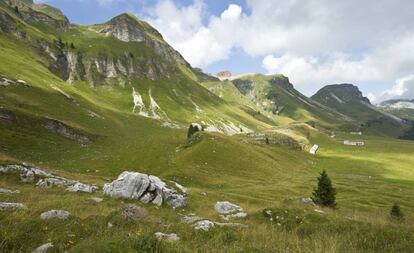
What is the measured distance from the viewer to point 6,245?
10008 mm

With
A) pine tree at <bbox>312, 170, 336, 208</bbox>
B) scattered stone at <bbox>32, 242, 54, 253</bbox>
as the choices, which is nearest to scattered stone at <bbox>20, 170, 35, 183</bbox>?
A: scattered stone at <bbox>32, 242, 54, 253</bbox>

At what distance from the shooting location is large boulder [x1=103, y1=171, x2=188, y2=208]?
29.5m

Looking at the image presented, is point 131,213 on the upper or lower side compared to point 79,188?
upper

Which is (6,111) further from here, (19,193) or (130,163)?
(19,193)

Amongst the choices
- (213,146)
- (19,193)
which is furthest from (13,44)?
(19,193)

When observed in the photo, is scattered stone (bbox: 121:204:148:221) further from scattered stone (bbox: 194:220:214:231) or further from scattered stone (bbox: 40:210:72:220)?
scattered stone (bbox: 194:220:214:231)

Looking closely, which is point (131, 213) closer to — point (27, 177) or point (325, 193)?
point (27, 177)

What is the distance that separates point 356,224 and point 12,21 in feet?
654

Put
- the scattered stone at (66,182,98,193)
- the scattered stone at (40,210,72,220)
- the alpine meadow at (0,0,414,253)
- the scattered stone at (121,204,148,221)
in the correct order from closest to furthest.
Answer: the alpine meadow at (0,0,414,253) < the scattered stone at (40,210,72,220) < the scattered stone at (121,204,148,221) < the scattered stone at (66,182,98,193)

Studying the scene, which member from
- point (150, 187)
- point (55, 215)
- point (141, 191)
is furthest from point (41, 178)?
point (55, 215)

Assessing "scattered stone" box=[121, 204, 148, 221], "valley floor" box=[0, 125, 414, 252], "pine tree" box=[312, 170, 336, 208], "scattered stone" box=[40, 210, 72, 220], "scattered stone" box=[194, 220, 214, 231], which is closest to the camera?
"valley floor" box=[0, 125, 414, 252]

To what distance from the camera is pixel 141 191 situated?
30266mm

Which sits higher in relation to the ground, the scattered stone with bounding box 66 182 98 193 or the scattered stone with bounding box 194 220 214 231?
the scattered stone with bounding box 194 220 214 231

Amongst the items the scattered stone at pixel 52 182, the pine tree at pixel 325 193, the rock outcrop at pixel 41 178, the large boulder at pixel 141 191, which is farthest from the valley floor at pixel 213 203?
the pine tree at pixel 325 193
